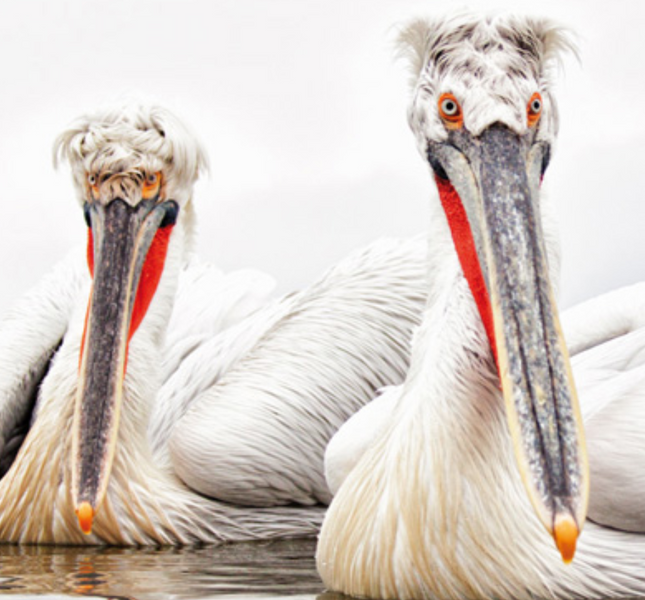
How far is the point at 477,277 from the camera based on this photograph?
3703 millimetres

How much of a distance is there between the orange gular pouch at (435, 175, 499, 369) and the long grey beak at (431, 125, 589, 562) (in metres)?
0.03

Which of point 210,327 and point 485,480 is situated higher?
point 210,327

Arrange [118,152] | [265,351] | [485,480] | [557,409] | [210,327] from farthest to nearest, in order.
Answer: [210,327] < [265,351] < [118,152] < [485,480] < [557,409]

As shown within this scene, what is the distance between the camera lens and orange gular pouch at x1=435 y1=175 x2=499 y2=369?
3.65 meters

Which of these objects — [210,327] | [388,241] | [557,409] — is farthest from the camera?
[210,327]

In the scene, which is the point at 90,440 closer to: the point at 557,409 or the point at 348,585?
the point at 348,585

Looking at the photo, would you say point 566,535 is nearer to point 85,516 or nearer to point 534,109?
point 534,109

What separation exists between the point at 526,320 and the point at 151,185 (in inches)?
107

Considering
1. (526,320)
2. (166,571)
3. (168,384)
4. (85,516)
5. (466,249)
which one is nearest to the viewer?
(526,320)

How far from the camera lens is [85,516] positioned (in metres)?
4.85

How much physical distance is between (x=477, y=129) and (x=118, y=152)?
238cm

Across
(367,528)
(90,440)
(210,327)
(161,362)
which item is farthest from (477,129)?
(210,327)

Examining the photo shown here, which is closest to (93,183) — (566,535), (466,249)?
(466,249)

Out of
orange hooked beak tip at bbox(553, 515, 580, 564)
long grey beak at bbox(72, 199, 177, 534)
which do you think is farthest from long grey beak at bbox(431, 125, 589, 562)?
long grey beak at bbox(72, 199, 177, 534)
